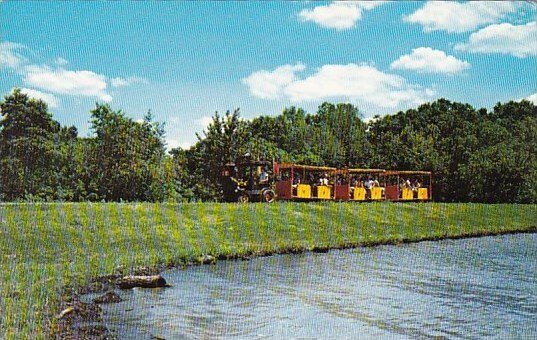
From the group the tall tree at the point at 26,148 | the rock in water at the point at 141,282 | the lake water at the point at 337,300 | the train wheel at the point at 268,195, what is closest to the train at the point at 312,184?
the train wheel at the point at 268,195

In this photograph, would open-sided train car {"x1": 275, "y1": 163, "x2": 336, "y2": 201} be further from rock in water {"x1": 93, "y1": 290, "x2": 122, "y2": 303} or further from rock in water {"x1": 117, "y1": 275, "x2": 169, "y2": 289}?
rock in water {"x1": 93, "y1": 290, "x2": 122, "y2": 303}

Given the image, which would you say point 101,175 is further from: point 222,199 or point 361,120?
point 361,120

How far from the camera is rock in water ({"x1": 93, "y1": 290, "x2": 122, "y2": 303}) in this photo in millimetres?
5469

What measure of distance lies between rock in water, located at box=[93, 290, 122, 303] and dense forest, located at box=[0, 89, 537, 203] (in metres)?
2.70

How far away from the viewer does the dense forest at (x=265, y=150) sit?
419 inches

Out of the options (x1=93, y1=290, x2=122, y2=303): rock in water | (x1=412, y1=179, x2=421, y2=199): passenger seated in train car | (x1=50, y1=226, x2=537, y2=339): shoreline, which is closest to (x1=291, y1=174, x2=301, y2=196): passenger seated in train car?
(x1=50, y1=226, x2=537, y2=339): shoreline

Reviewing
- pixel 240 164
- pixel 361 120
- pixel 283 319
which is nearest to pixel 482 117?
pixel 361 120

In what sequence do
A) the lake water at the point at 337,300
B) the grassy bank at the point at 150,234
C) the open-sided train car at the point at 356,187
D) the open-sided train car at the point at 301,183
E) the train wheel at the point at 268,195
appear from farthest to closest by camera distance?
the open-sided train car at the point at 356,187 → the open-sided train car at the point at 301,183 → the train wheel at the point at 268,195 → the grassy bank at the point at 150,234 → the lake water at the point at 337,300

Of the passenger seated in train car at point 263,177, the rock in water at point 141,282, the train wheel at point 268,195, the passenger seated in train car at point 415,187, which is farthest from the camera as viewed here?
the passenger seated in train car at point 415,187

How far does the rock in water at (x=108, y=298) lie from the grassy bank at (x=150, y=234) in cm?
36

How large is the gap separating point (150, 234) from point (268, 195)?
19.2 feet

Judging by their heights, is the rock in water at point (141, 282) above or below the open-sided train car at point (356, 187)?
below

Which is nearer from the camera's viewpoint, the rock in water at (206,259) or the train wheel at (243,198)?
the rock in water at (206,259)

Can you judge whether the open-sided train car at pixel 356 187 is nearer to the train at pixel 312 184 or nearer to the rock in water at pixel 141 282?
the train at pixel 312 184
